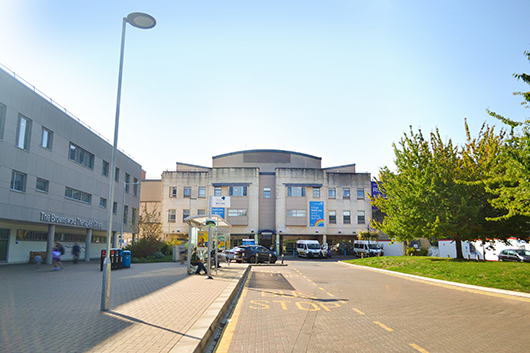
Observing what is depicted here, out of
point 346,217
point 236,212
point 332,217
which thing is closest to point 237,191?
point 236,212

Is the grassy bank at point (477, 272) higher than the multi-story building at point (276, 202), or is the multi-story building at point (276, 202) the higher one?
the multi-story building at point (276, 202)

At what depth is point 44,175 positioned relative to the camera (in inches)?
1137

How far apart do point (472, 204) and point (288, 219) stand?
38.1m

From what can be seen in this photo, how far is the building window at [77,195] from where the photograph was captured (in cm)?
3275

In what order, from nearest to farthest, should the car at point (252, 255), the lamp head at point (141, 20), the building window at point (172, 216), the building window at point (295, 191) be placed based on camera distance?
1. the lamp head at point (141, 20)
2. the car at point (252, 255)
3. the building window at point (295, 191)
4. the building window at point (172, 216)

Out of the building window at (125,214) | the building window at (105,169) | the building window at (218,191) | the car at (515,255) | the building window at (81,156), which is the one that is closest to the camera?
the building window at (81,156)

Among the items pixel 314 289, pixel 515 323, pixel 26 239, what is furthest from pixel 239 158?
pixel 515 323

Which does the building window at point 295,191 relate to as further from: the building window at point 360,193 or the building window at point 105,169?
the building window at point 105,169

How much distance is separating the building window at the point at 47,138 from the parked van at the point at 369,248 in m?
40.2

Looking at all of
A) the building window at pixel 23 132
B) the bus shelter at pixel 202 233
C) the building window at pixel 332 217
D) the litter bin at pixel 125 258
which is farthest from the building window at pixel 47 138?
the building window at pixel 332 217

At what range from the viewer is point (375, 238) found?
193 feet

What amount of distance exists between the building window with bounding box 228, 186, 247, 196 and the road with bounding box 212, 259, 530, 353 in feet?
161

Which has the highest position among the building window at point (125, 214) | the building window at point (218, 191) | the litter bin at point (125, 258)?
the building window at point (218, 191)

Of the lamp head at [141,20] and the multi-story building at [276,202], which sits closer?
the lamp head at [141,20]
